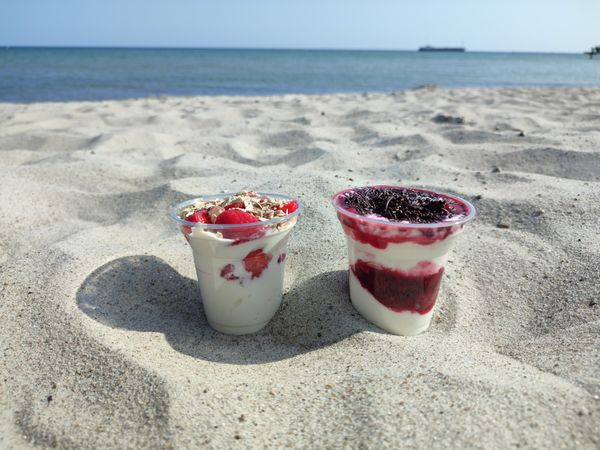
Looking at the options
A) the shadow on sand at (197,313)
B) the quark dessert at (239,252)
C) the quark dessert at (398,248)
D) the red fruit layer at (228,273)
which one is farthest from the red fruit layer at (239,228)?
the shadow on sand at (197,313)

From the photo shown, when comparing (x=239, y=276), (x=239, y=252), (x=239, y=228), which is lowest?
(x=239, y=276)

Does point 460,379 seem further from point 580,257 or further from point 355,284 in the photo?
point 580,257

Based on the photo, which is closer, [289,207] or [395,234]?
[395,234]

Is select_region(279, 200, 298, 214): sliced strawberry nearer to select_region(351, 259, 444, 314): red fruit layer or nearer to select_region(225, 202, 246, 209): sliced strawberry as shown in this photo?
select_region(225, 202, 246, 209): sliced strawberry

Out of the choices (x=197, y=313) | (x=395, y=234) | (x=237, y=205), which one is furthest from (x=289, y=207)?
(x=197, y=313)

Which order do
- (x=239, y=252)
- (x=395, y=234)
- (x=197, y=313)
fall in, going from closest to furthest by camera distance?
(x=395, y=234)
(x=239, y=252)
(x=197, y=313)

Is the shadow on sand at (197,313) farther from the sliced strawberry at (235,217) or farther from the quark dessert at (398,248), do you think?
the sliced strawberry at (235,217)

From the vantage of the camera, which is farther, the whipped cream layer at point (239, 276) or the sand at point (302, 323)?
the whipped cream layer at point (239, 276)

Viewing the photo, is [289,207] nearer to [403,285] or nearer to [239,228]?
[239,228]
